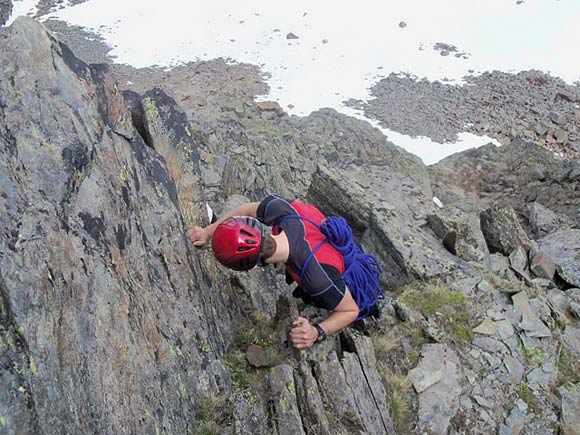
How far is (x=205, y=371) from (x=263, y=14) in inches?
2112

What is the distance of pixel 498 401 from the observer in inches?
298

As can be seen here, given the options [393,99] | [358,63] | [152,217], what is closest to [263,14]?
[358,63]

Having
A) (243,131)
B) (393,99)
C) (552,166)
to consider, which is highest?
(243,131)

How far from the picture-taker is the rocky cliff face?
4.86 m

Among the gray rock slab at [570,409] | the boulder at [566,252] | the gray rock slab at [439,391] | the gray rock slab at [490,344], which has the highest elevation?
the gray rock slab at [439,391]

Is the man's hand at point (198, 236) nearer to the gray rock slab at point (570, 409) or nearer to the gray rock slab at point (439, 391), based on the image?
the gray rock slab at point (439, 391)

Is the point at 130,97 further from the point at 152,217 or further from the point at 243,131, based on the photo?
the point at 243,131

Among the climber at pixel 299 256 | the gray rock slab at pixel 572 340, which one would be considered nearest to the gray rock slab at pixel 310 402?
the climber at pixel 299 256

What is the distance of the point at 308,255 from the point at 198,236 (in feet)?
6.44

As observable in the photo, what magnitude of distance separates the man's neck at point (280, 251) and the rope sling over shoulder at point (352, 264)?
12.0 inches

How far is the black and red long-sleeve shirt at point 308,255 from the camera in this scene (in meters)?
6.93

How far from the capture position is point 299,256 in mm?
7031

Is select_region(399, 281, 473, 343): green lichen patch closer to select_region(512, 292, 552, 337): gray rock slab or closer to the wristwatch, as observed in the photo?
select_region(512, 292, 552, 337): gray rock slab

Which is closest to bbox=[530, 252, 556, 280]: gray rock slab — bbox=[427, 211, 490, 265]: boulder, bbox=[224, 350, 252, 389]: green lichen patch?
bbox=[427, 211, 490, 265]: boulder
